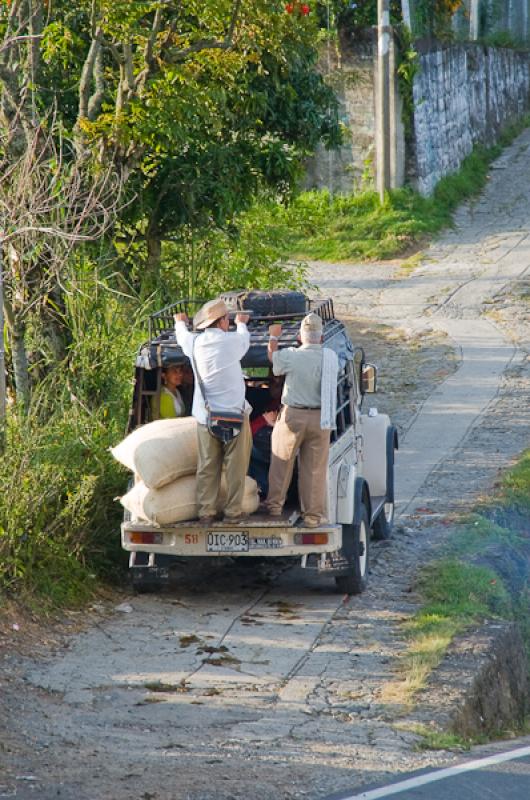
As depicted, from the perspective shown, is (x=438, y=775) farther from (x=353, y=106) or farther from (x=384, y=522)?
(x=353, y=106)

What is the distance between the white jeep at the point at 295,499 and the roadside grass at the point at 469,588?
68 cm

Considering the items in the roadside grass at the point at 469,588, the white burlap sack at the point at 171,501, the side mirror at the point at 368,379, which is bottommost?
the roadside grass at the point at 469,588

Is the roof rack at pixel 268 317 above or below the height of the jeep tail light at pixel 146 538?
above

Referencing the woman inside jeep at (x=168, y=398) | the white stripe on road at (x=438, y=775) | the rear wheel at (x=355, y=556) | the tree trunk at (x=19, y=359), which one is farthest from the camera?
the tree trunk at (x=19, y=359)

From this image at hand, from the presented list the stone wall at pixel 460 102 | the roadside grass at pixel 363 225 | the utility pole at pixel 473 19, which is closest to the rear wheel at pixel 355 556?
the roadside grass at pixel 363 225

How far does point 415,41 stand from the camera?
86.6 ft

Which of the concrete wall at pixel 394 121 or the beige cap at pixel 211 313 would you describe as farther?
the concrete wall at pixel 394 121

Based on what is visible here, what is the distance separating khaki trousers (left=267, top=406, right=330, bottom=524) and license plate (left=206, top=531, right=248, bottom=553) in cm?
37

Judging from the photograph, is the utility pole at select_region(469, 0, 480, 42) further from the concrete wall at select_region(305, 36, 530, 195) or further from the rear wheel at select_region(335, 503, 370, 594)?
the rear wheel at select_region(335, 503, 370, 594)

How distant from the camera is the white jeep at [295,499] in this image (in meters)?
10.2

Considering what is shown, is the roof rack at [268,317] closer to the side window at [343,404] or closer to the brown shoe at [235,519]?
the side window at [343,404]

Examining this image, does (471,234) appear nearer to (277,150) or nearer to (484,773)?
(277,150)

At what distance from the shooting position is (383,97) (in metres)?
25.7

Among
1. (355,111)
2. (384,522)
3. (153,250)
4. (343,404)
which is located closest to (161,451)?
(343,404)
